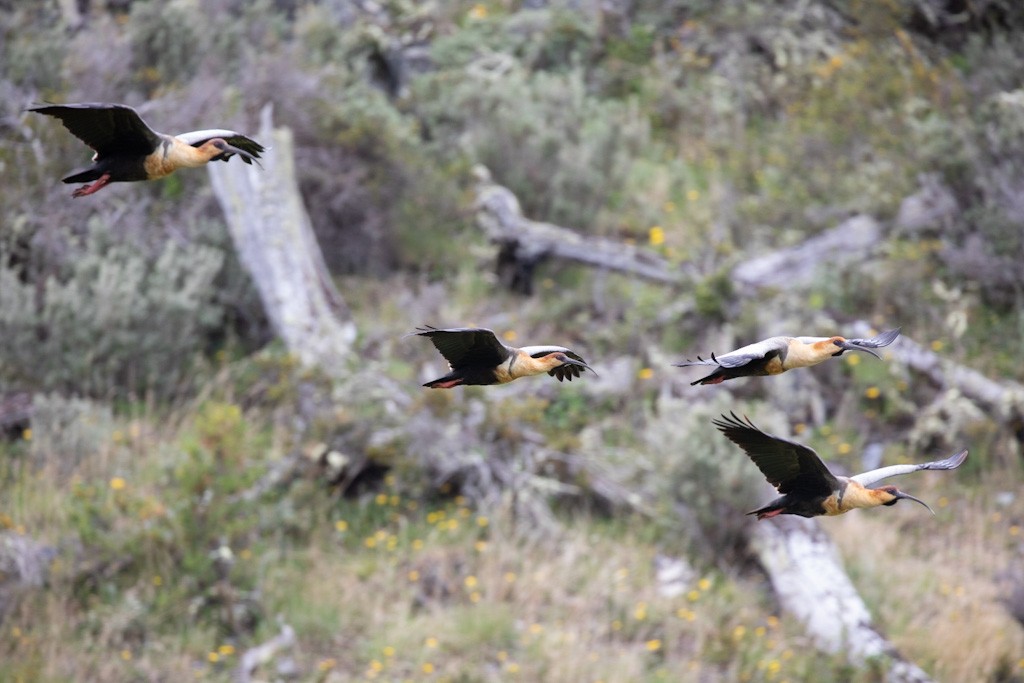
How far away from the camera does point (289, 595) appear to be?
666 centimetres

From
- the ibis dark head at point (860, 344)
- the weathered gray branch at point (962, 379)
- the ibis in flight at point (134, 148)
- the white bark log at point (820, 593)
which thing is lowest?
the white bark log at point (820, 593)

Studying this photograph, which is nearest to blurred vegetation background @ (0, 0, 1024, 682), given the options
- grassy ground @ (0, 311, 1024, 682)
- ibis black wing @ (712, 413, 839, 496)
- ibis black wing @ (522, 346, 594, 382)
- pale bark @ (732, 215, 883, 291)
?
grassy ground @ (0, 311, 1024, 682)

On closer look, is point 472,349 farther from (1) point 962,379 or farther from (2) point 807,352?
(1) point 962,379

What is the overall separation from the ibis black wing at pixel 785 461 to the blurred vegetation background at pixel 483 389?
3690 mm

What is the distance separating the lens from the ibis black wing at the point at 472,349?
244 cm

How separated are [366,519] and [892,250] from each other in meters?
4.33

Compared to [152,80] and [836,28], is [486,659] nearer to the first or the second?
[152,80]

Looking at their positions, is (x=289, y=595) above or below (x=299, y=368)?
below

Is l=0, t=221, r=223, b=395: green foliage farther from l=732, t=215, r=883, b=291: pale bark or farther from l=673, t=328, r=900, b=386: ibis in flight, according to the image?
l=673, t=328, r=900, b=386: ibis in flight

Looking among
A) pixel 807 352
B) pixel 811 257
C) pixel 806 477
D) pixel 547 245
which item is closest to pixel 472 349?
pixel 807 352

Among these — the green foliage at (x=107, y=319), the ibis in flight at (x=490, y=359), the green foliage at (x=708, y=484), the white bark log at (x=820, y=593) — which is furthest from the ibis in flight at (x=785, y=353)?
the green foliage at (x=107, y=319)

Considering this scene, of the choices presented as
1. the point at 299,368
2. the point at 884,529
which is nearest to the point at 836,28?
the point at 884,529

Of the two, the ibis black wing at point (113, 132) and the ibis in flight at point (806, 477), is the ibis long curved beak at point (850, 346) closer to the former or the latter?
the ibis in flight at point (806, 477)

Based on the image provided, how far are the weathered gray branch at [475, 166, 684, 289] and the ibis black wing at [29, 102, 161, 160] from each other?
21.3ft
